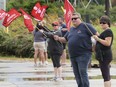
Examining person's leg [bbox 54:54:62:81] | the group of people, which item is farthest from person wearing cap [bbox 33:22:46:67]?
the group of people

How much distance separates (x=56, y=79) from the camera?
1391 cm

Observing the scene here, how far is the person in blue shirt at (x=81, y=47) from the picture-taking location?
33.4ft

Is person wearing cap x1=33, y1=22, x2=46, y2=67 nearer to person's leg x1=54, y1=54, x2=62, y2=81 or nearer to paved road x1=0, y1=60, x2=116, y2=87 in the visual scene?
paved road x1=0, y1=60, x2=116, y2=87

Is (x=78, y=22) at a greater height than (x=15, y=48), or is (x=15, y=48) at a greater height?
(x=78, y=22)

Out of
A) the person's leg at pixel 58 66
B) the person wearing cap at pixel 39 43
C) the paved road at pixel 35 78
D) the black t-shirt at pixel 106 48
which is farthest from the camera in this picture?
the person wearing cap at pixel 39 43

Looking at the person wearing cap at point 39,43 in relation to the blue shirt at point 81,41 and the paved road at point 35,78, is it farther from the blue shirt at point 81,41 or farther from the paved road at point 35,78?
the blue shirt at point 81,41

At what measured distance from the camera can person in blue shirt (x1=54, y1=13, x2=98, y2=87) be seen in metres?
10.2

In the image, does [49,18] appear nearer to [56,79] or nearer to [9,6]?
[9,6]

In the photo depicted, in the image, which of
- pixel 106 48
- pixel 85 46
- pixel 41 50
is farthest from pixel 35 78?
pixel 106 48

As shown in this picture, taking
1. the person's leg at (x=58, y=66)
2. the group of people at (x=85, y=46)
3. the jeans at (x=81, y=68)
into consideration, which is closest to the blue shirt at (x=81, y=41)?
the group of people at (x=85, y=46)

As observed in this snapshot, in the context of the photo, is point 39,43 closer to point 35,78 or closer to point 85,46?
point 35,78

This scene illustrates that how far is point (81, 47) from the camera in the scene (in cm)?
1026

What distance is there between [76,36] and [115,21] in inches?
1502

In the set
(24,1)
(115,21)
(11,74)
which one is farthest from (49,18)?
(11,74)
